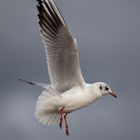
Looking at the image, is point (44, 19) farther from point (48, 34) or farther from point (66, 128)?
point (66, 128)

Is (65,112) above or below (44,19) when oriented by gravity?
below

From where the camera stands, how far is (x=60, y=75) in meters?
27.5

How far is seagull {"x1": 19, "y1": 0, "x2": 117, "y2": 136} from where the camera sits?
1063 inches

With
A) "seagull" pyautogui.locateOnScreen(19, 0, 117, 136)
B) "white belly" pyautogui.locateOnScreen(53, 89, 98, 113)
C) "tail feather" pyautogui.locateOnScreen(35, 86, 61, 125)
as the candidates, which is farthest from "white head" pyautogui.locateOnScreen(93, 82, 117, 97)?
"tail feather" pyautogui.locateOnScreen(35, 86, 61, 125)

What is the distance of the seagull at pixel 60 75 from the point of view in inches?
1063

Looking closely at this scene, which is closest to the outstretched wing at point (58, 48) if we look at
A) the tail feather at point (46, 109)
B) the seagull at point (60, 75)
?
the seagull at point (60, 75)

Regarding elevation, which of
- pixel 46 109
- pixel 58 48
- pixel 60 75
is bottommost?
pixel 46 109

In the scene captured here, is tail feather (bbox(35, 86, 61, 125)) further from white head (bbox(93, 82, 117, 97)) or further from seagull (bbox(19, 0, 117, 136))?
white head (bbox(93, 82, 117, 97))

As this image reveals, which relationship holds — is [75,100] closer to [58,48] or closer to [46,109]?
[46,109]

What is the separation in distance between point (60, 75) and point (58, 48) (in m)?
0.59

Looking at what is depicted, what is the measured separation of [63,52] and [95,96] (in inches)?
39.8

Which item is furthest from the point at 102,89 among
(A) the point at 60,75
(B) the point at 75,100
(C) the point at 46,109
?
(C) the point at 46,109

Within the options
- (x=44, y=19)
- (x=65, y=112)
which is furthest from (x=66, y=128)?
(x=44, y=19)

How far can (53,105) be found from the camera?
2747 cm
